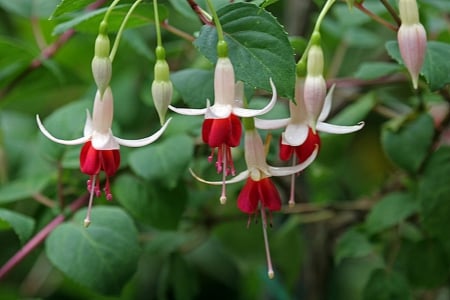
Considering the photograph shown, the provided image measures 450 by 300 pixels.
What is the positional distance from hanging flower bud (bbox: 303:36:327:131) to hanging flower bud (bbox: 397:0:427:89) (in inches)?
2.6

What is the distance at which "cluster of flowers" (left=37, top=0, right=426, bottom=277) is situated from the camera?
60 cm

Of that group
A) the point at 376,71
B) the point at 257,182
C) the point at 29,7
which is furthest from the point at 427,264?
the point at 29,7

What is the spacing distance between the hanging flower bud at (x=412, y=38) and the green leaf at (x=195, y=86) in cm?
20

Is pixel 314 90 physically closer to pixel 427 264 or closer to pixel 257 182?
pixel 257 182

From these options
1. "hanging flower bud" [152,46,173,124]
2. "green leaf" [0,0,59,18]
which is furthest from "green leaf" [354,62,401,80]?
"green leaf" [0,0,59,18]

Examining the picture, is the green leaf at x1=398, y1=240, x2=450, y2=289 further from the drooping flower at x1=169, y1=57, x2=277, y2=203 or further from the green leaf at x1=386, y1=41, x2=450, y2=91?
the drooping flower at x1=169, y1=57, x2=277, y2=203

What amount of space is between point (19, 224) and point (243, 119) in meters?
0.29

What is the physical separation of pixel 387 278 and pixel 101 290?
35cm

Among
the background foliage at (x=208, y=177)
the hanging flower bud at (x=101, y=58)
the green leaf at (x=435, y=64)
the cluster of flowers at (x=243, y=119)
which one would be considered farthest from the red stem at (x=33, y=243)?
the green leaf at (x=435, y=64)

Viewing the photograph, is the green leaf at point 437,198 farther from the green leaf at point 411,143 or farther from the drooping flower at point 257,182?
the drooping flower at point 257,182

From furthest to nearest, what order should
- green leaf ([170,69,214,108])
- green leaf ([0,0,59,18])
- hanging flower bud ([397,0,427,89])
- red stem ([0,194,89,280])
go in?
green leaf ([0,0,59,18]), red stem ([0,194,89,280]), green leaf ([170,69,214,108]), hanging flower bud ([397,0,427,89])

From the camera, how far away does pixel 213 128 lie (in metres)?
0.60

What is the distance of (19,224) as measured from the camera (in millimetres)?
811

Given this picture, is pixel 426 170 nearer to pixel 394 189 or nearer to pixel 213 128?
pixel 394 189
